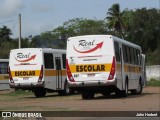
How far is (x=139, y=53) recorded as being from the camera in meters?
32.0

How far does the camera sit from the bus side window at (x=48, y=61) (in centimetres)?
3013

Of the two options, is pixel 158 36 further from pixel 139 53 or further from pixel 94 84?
pixel 94 84

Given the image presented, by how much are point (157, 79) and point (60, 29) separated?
43.7 m

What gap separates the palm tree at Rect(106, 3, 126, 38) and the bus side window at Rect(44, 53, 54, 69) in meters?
57.1

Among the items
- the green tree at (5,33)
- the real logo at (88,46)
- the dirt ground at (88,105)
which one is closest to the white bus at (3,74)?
the dirt ground at (88,105)

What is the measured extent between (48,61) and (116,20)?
58.7 meters

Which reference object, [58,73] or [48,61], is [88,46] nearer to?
[48,61]

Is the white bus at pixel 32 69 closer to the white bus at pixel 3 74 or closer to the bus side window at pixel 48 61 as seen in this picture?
the bus side window at pixel 48 61

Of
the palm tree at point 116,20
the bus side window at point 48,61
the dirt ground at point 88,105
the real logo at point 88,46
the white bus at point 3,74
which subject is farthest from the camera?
the palm tree at point 116,20

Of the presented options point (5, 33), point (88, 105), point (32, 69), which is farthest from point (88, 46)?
point (5, 33)

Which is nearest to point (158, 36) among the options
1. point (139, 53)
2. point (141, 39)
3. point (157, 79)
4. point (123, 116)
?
point (141, 39)

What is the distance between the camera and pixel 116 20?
289 ft

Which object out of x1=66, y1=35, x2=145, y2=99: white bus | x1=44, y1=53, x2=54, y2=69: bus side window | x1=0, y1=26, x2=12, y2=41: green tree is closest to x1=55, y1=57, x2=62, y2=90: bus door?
x1=44, y1=53, x2=54, y2=69: bus side window

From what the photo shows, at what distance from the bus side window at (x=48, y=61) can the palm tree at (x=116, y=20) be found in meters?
57.1
